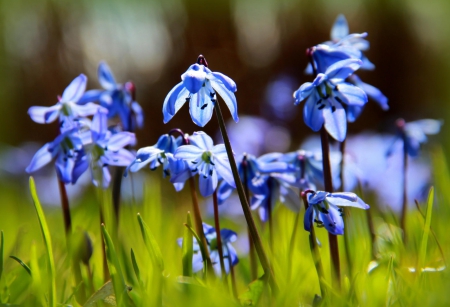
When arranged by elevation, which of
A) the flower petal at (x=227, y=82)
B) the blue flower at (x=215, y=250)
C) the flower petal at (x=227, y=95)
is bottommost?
the blue flower at (x=215, y=250)

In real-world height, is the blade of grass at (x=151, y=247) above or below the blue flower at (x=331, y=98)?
below

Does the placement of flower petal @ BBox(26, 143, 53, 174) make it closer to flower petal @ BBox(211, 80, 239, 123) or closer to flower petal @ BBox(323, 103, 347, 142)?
flower petal @ BBox(211, 80, 239, 123)

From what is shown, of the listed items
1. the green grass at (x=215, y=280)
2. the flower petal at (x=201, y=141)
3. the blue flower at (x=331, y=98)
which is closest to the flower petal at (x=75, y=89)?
the green grass at (x=215, y=280)

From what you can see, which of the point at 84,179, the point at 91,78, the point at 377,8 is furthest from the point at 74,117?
the point at 377,8

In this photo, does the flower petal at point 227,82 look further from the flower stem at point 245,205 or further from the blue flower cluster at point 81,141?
the blue flower cluster at point 81,141

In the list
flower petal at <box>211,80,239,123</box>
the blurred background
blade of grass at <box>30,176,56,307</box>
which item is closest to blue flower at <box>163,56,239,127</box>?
flower petal at <box>211,80,239,123</box>

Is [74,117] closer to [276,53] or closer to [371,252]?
[371,252]

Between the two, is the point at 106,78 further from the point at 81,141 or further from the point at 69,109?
the point at 81,141
